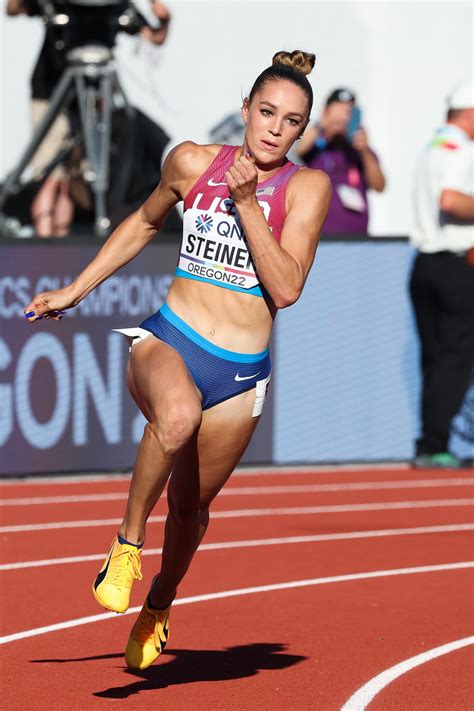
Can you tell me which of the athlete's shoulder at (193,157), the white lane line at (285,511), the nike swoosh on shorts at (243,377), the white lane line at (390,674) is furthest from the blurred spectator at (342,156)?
the nike swoosh on shorts at (243,377)

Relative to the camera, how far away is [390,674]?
6062 millimetres

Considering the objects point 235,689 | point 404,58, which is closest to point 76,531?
point 235,689

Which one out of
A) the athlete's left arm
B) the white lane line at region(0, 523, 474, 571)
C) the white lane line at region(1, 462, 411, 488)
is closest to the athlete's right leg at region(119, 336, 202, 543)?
the athlete's left arm

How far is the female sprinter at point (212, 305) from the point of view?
5.30 metres

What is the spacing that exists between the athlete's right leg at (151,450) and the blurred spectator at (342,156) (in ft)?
24.2

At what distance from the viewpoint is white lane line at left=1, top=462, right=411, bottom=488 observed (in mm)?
11438

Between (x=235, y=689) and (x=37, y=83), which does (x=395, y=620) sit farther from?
(x=37, y=83)

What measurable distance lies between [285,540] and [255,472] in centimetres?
293

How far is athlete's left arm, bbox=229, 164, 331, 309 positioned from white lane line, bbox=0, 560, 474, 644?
204 cm

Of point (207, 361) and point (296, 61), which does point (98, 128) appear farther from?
point (207, 361)

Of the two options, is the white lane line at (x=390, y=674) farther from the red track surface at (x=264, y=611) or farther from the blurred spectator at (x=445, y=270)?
the blurred spectator at (x=445, y=270)

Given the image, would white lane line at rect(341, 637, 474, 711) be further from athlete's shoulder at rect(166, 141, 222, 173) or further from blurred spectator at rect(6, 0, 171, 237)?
blurred spectator at rect(6, 0, 171, 237)

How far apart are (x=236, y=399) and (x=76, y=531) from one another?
4029mm

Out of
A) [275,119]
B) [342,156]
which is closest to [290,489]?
[342,156]
